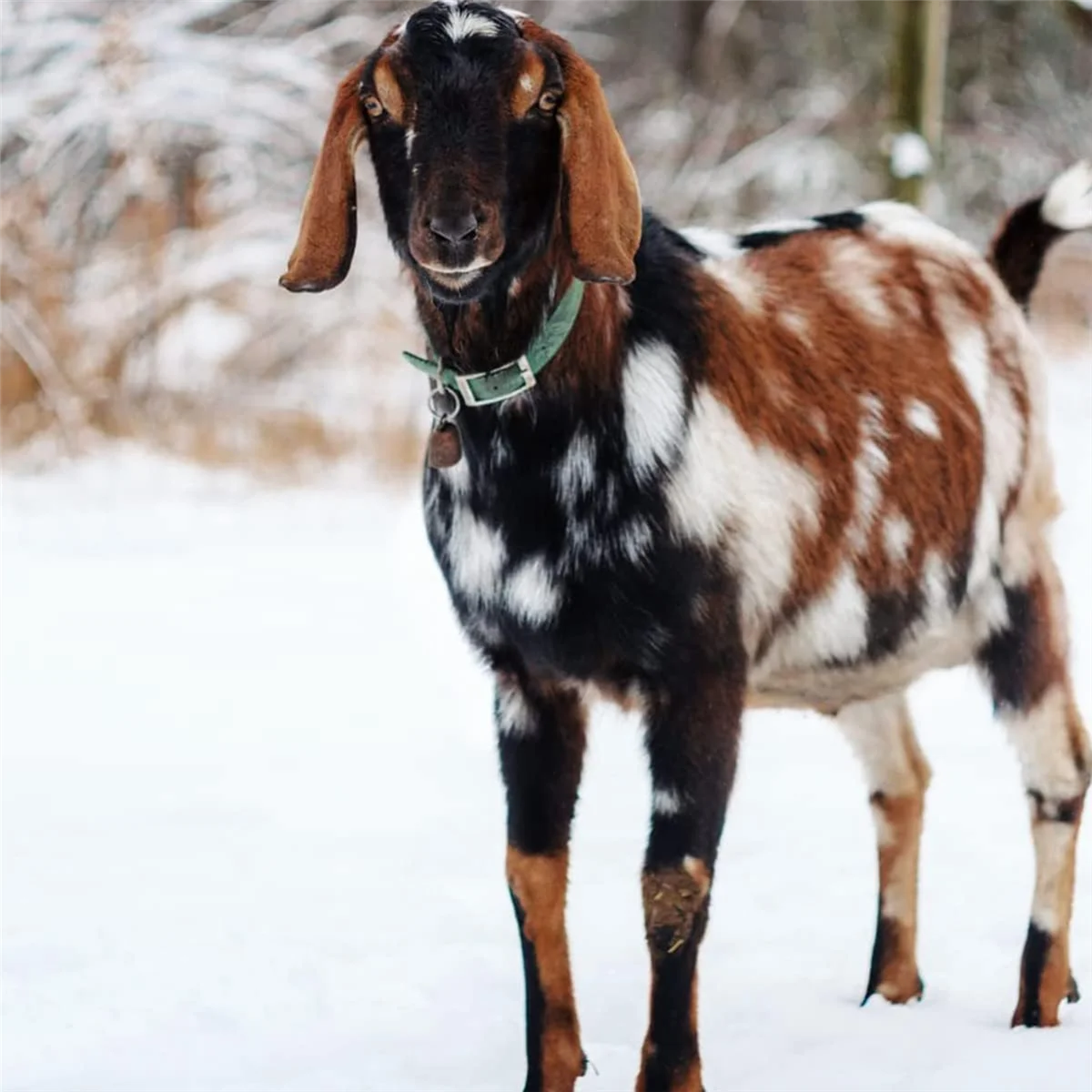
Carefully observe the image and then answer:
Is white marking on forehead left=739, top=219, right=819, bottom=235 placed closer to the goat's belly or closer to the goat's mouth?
the goat's belly

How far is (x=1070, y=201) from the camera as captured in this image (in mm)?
4246

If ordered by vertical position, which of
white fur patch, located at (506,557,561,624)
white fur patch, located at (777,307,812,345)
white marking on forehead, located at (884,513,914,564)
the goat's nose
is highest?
the goat's nose

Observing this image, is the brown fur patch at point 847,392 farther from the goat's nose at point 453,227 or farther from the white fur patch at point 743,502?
the goat's nose at point 453,227

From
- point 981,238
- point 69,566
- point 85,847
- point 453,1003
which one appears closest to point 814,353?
point 453,1003

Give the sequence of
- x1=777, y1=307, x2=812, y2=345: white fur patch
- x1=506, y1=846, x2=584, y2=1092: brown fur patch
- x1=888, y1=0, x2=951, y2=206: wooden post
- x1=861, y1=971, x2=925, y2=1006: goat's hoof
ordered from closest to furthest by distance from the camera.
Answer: x1=506, y1=846, x2=584, y2=1092: brown fur patch < x1=777, y1=307, x2=812, y2=345: white fur patch < x1=861, y1=971, x2=925, y2=1006: goat's hoof < x1=888, y1=0, x2=951, y2=206: wooden post

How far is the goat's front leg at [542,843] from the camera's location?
338cm

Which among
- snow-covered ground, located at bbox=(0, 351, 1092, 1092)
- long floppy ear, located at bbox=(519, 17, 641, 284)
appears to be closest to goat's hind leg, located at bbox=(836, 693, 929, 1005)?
snow-covered ground, located at bbox=(0, 351, 1092, 1092)

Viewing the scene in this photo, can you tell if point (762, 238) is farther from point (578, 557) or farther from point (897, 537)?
point (578, 557)

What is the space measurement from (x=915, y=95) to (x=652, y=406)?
17.3 ft

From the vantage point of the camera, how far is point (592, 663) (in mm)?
3162

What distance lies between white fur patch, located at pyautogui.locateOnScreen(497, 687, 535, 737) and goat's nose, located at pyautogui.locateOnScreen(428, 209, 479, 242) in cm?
95

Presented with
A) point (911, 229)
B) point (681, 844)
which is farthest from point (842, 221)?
point (681, 844)

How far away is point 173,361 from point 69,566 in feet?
10.2

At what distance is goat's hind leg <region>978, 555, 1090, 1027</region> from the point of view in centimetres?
388
